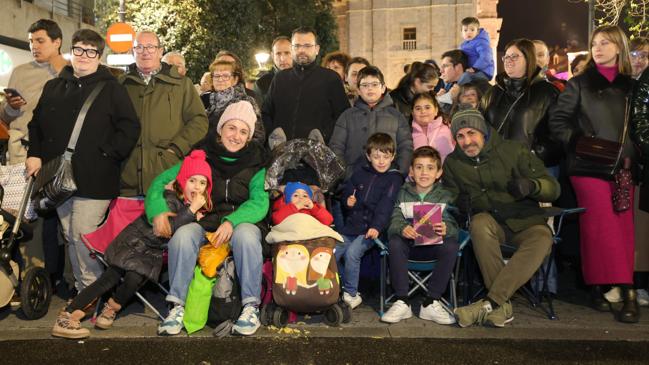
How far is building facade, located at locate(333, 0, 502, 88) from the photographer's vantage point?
4897 centimetres

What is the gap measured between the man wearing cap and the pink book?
0.94ft

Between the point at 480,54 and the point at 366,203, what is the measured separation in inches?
145

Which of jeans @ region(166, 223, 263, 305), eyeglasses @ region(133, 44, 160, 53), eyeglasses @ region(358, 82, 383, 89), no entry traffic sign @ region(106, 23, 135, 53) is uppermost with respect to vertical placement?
no entry traffic sign @ region(106, 23, 135, 53)

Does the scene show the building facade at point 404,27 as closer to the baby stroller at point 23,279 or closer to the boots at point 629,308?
the boots at point 629,308

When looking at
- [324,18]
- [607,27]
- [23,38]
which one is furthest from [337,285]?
[324,18]

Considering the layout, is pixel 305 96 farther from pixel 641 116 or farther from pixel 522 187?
pixel 641 116

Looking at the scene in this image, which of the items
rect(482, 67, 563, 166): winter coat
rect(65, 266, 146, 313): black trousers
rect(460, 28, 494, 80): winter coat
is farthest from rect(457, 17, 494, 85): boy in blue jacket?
rect(65, 266, 146, 313): black trousers

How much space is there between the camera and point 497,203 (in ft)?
18.3

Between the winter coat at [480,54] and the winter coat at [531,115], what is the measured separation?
2.08m

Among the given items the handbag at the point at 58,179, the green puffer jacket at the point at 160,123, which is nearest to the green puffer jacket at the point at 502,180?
the green puffer jacket at the point at 160,123

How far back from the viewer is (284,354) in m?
4.54

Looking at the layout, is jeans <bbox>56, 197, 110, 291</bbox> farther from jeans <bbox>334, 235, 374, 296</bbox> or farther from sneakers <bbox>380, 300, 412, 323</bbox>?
sneakers <bbox>380, 300, 412, 323</bbox>

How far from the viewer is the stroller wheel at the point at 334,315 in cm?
520

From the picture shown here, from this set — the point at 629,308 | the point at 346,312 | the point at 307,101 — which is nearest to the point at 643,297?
the point at 629,308
